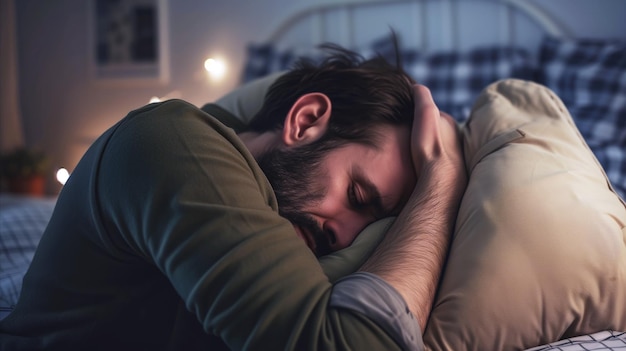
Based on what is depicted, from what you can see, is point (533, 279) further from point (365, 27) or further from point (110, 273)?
point (365, 27)

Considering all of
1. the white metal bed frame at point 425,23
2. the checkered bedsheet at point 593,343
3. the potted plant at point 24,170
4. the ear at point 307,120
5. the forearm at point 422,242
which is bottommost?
the potted plant at point 24,170

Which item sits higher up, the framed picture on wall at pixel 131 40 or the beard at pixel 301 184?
the framed picture on wall at pixel 131 40

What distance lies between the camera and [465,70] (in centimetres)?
233

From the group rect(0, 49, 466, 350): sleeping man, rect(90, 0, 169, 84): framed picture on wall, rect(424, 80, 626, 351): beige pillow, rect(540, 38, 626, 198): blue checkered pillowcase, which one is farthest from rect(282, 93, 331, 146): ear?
rect(90, 0, 169, 84): framed picture on wall

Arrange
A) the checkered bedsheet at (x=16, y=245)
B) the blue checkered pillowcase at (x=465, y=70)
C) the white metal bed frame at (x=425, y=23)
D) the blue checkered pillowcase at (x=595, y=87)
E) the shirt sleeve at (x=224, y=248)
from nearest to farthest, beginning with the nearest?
the shirt sleeve at (x=224, y=248) < the checkered bedsheet at (x=16, y=245) < the blue checkered pillowcase at (x=595, y=87) < the blue checkered pillowcase at (x=465, y=70) < the white metal bed frame at (x=425, y=23)

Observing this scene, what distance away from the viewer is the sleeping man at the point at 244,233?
0.60 m

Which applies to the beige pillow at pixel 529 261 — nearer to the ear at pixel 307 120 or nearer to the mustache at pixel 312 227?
the mustache at pixel 312 227

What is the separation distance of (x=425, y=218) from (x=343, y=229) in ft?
0.50

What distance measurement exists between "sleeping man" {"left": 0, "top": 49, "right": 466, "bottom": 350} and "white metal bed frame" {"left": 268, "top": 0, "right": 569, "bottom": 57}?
1658 mm

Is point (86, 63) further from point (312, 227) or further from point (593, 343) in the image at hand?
point (593, 343)

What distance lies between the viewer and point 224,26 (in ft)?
10.2

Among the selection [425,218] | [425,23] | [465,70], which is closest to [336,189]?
[425,218]

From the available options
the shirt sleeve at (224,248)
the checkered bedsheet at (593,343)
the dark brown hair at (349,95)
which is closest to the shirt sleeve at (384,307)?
the shirt sleeve at (224,248)

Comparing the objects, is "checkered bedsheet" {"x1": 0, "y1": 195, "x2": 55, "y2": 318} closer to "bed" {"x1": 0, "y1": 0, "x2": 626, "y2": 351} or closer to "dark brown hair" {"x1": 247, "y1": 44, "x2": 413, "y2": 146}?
"bed" {"x1": 0, "y1": 0, "x2": 626, "y2": 351}
